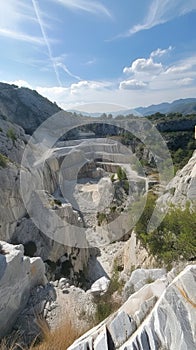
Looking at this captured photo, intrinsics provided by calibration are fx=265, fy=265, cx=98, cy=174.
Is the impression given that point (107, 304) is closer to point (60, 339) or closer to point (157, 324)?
point (60, 339)

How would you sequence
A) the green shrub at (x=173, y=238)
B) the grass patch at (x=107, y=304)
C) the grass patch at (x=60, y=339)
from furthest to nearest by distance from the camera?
the green shrub at (x=173, y=238), the grass patch at (x=107, y=304), the grass patch at (x=60, y=339)

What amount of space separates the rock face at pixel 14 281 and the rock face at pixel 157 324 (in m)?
3.58

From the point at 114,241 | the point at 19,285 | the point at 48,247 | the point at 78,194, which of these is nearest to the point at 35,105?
the point at 78,194

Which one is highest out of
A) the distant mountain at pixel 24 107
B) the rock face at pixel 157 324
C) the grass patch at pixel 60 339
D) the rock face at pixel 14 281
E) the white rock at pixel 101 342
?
the distant mountain at pixel 24 107

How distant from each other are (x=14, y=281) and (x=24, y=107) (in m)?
68.7

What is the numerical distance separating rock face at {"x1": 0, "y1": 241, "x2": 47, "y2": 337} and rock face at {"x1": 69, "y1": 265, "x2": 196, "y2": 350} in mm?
3580

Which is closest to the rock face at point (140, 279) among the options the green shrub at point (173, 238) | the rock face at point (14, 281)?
the rock face at point (14, 281)

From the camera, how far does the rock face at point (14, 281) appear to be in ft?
21.2

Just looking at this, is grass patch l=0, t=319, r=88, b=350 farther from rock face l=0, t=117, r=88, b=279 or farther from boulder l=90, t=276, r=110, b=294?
rock face l=0, t=117, r=88, b=279

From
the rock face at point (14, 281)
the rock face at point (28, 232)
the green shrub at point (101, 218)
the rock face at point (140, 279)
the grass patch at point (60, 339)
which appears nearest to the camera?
the grass patch at point (60, 339)

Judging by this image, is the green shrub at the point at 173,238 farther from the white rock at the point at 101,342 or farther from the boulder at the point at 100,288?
the white rock at the point at 101,342

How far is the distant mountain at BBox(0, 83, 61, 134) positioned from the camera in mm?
65125

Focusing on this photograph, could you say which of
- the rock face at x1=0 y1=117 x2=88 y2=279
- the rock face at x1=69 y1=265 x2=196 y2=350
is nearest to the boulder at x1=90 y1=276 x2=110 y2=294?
the rock face at x1=69 y1=265 x2=196 y2=350

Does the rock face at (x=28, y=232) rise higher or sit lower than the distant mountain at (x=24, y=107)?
lower
